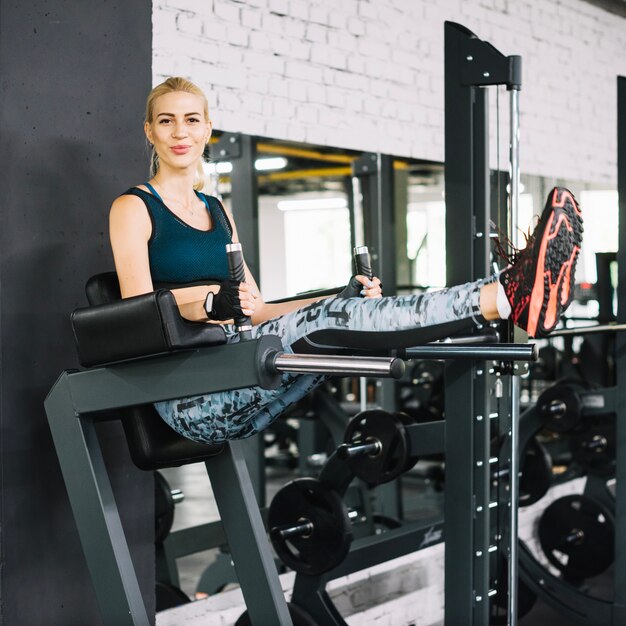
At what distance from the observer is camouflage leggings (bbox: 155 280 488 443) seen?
1.82 meters

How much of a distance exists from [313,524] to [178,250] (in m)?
1.27

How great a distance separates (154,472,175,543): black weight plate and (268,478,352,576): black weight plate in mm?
437

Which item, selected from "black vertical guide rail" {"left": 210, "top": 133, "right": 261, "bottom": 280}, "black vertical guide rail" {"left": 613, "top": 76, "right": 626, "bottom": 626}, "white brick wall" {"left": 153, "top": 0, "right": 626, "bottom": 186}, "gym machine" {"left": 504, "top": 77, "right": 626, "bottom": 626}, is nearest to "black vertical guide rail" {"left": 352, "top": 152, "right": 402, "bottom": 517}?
"white brick wall" {"left": 153, "top": 0, "right": 626, "bottom": 186}

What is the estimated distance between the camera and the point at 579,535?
169 inches

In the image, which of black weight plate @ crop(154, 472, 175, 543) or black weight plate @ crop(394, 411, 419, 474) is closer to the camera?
black weight plate @ crop(394, 411, 419, 474)

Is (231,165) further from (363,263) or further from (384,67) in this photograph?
(363,263)

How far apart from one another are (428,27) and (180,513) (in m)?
3.21

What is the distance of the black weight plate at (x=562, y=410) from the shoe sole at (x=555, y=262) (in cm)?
239

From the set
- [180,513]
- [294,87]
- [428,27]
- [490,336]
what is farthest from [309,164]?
[490,336]

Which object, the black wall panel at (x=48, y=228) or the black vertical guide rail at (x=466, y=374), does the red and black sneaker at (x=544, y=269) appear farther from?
the black wall panel at (x=48, y=228)

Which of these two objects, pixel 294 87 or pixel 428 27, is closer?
pixel 294 87

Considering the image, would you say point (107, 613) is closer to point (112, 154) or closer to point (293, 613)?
point (293, 613)

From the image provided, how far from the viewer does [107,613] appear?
2.09m

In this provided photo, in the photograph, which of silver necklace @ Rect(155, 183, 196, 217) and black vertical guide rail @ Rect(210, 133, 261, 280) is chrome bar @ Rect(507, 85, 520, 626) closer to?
silver necklace @ Rect(155, 183, 196, 217)
